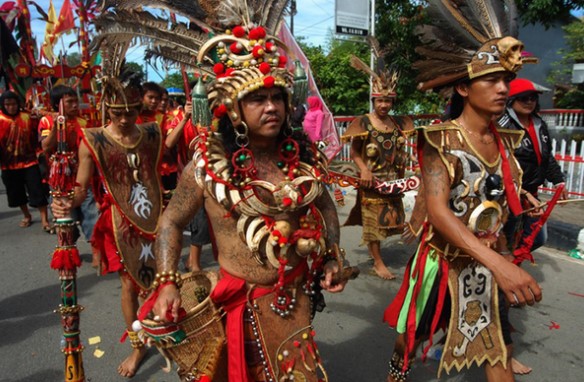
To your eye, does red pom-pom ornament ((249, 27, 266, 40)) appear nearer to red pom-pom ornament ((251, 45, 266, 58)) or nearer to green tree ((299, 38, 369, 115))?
red pom-pom ornament ((251, 45, 266, 58))

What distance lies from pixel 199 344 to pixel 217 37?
56.1 inches

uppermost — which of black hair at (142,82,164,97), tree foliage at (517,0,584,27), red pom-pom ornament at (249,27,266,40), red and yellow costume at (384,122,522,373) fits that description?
tree foliage at (517,0,584,27)

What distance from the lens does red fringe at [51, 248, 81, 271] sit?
8.48ft

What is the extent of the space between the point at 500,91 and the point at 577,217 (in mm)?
5665

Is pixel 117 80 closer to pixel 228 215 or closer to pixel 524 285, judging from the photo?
pixel 228 215

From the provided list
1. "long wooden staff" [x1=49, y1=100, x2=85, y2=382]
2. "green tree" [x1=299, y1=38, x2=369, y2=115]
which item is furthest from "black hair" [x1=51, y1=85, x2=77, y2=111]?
"green tree" [x1=299, y1=38, x2=369, y2=115]

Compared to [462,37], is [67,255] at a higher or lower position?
lower

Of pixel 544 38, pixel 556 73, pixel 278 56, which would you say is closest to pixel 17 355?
pixel 278 56

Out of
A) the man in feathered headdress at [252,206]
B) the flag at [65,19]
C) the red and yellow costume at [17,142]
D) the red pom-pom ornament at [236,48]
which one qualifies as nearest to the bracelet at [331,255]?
the man in feathered headdress at [252,206]

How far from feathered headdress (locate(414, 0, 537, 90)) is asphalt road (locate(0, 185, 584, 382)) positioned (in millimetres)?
2105

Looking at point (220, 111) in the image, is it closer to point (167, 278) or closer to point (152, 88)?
point (167, 278)

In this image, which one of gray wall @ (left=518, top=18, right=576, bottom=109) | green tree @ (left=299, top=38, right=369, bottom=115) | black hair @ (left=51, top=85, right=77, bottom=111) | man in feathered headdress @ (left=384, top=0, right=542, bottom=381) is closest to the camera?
man in feathered headdress @ (left=384, top=0, right=542, bottom=381)

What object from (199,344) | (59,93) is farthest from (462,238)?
(59,93)

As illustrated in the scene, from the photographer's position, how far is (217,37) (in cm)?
216
